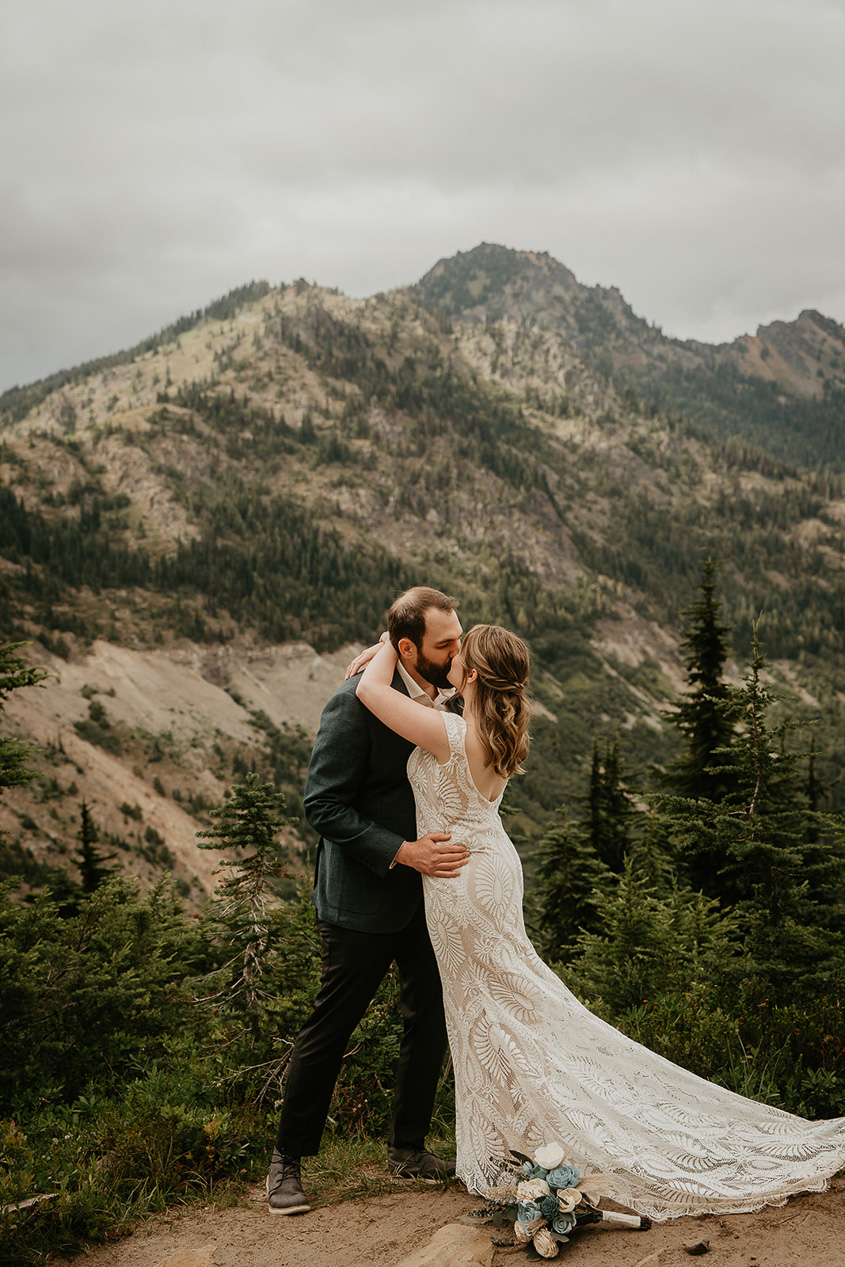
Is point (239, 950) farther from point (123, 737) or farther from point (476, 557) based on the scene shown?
point (476, 557)

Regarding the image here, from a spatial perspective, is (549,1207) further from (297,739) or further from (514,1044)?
(297,739)

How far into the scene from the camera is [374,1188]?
3459mm

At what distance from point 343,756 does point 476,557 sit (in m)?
150

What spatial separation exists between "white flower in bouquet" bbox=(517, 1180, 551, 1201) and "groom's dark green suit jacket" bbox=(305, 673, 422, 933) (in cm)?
102

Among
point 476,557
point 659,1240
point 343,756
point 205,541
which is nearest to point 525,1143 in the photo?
point 659,1240

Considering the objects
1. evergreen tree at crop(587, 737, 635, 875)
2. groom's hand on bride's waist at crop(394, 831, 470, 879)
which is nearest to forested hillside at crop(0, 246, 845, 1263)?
evergreen tree at crop(587, 737, 635, 875)

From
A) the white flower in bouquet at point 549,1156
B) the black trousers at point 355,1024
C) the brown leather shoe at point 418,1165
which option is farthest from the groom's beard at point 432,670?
the brown leather shoe at point 418,1165

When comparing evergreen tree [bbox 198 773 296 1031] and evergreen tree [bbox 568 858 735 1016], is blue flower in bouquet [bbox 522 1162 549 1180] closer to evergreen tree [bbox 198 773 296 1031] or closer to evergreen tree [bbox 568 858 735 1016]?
evergreen tree [bbox 198 773 296 1031]

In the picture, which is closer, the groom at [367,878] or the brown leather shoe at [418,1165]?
the groom at [367,878]

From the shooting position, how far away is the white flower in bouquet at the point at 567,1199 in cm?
273

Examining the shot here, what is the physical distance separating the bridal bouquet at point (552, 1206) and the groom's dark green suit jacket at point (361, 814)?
3.32 feet

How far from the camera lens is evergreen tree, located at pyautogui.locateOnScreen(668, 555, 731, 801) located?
16.7 meters

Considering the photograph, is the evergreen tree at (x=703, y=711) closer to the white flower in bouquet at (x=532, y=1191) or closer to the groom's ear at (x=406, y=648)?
the groom's ear at (x=406, y=648)

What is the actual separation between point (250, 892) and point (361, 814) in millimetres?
2026
